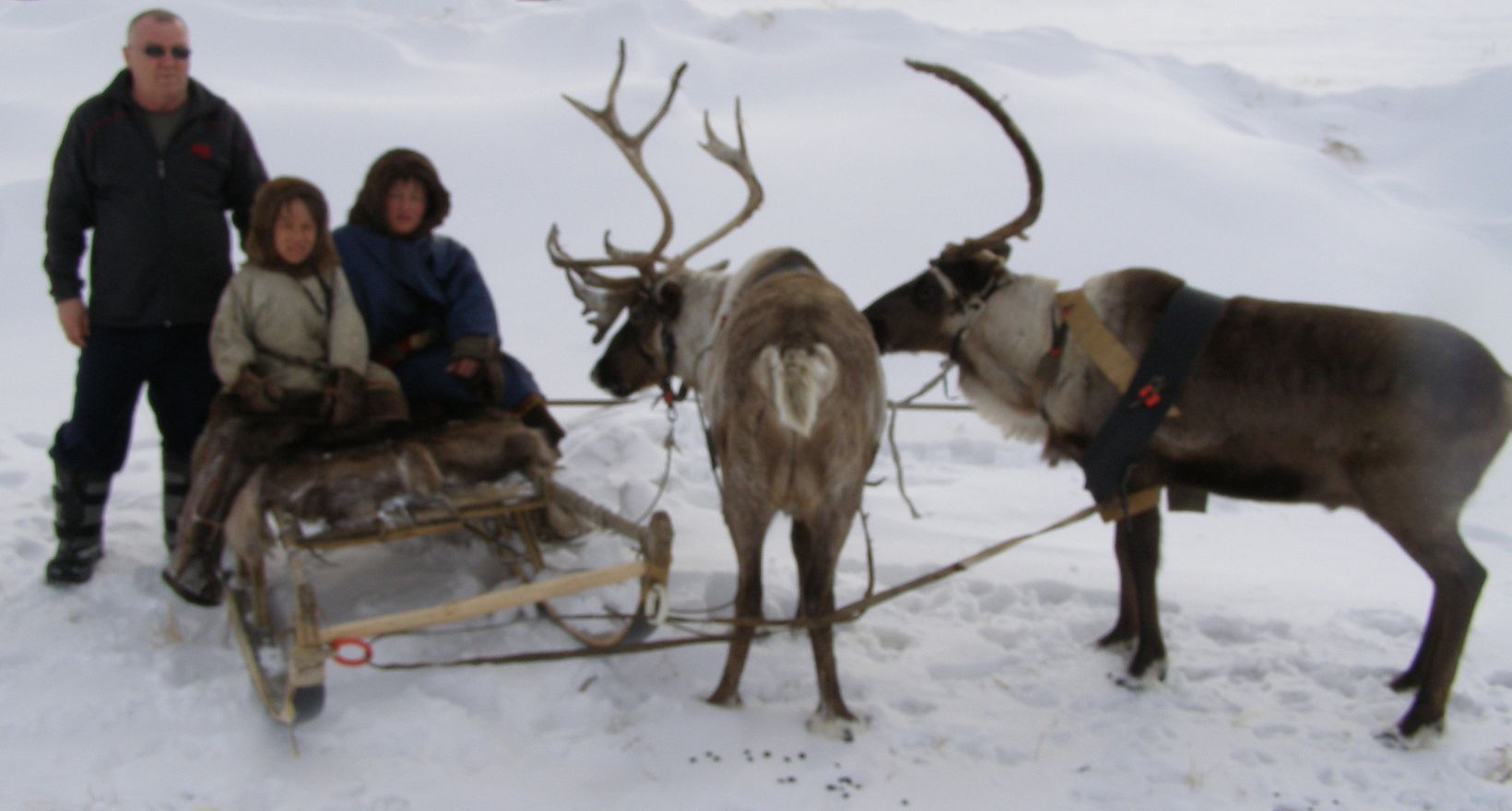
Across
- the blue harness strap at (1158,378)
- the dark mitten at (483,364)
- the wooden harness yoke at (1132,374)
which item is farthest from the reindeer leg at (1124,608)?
the dark mitten at (483,364)

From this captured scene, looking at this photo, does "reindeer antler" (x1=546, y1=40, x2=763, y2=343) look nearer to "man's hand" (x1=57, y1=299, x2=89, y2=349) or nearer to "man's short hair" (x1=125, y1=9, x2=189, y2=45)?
"man's short hair" (x1=125, y1=9, x2=189, y2=45)

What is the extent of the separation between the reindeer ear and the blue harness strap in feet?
5.31

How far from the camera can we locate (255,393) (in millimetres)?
3633

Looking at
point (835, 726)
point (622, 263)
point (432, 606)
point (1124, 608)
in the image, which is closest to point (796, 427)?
point (835, 726)

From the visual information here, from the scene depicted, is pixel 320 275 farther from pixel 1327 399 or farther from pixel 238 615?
pixel 1327 399

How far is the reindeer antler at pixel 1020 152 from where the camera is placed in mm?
3729

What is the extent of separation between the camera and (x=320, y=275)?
12.9 ft

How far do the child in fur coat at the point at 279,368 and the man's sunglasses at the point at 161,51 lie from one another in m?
0.57

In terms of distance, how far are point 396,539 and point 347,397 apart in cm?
54

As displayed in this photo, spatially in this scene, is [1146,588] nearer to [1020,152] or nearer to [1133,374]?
[1133,374]

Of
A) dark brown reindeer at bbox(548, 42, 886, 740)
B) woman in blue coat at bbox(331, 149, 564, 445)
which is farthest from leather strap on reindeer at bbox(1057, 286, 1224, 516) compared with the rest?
woman in blue coat at bbox(331, 149, 564, 445)

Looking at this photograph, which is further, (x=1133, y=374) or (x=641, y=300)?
(x=641, y=300)

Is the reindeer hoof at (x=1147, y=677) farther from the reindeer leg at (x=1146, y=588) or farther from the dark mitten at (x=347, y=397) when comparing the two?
the dark mitten at (x=347, y=397)

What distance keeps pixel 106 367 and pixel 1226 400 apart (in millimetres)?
3860
